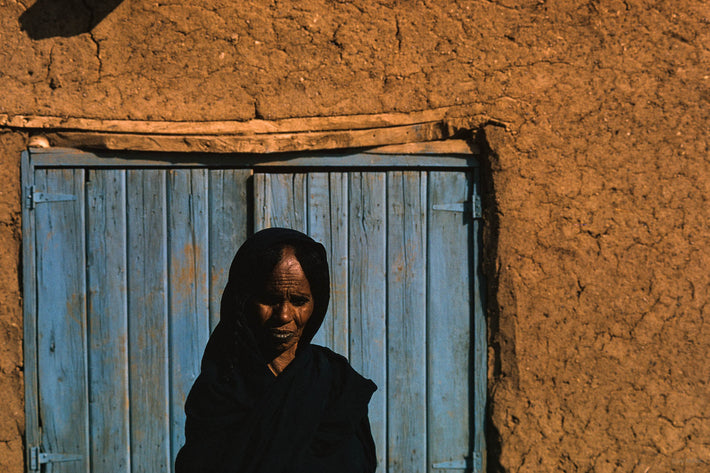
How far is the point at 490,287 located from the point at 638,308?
0.74m

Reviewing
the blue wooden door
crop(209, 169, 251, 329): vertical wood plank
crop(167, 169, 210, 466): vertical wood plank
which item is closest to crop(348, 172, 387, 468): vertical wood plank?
the blue wooden door

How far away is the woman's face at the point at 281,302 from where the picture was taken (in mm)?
1886

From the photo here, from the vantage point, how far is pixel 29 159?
11.6ft

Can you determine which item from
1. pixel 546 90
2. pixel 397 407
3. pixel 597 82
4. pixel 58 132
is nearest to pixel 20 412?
pixel 58 132

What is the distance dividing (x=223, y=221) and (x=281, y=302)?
1.83m

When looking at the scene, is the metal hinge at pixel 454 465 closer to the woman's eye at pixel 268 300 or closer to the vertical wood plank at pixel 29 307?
the vertical wood plank at pixel 29 307

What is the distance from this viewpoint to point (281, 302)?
1895 millimetres

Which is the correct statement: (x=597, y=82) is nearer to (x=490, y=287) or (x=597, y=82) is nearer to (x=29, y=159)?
(x=490, y=287)

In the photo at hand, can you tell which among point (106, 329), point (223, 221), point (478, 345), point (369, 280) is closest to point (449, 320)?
point (478, 345)

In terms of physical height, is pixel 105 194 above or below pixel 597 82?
below

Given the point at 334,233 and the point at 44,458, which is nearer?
the point at 44,458

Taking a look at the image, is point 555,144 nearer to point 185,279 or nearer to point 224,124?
point 224,124

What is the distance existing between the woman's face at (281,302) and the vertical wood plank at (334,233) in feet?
5.72

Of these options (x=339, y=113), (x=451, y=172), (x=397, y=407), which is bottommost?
(x=397, y=407)
